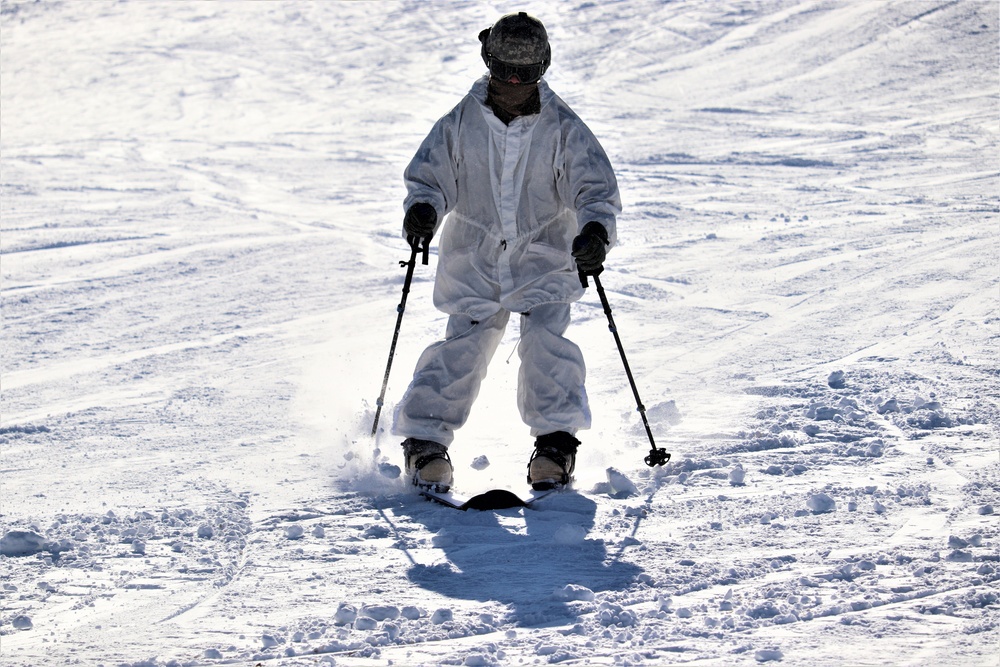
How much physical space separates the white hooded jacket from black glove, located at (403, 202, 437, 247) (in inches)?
2.6

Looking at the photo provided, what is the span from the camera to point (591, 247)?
4.27 meters

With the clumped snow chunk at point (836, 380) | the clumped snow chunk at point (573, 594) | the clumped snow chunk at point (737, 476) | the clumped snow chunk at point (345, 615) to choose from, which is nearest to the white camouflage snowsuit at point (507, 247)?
the clumped snow chunk at point (737, 476)

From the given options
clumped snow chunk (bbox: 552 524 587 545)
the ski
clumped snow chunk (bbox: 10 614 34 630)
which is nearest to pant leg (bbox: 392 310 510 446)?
the ski

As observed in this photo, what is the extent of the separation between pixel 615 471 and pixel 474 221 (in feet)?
3.51

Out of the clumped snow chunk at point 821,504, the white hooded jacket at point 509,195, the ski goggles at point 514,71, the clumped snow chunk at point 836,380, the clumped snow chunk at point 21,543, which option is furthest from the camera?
the clumped snow chunk at point 836,380

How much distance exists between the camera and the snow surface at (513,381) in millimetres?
3371

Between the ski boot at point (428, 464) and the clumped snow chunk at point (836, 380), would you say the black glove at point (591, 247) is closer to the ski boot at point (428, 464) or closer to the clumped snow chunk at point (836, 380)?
the ski boot at point (428, 464)

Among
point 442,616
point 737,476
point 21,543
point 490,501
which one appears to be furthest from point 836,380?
point 21,543

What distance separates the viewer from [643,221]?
939cm

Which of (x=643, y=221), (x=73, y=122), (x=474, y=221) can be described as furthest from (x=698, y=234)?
(x=73, y=122)

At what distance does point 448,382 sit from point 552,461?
1.64 ft

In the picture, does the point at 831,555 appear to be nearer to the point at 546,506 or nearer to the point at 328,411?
the point at 546,506

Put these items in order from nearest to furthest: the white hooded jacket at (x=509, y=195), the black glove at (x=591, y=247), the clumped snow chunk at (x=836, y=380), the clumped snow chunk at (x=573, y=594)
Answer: the clumped snow chunk at (x=573, y=594)
the black glove at (x=591, y=247)
the white hooded jacket at (x=509, y=195)
the clumped snow chunk at (x=836, y=380)

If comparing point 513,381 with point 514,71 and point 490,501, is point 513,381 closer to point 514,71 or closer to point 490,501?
point 490,501
